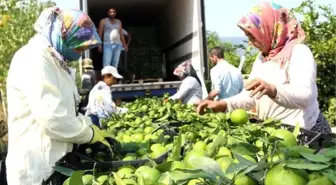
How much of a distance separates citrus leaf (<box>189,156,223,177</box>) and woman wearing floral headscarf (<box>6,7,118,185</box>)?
0.95 meters

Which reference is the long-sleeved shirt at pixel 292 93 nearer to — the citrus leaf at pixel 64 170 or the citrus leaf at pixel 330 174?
the citrus leaf at pixel 64 170

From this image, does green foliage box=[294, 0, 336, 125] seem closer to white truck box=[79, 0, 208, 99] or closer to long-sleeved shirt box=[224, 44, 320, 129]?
white truck box=[79, 0, 208, 99]

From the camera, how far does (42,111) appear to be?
2.46 metres

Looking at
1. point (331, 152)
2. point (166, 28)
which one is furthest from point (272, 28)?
point (166, 28)

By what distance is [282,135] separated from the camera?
2.26m

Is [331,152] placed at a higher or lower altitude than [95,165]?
higher

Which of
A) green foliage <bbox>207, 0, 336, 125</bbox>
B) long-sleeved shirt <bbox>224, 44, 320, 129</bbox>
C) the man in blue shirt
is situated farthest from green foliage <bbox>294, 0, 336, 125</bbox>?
long-sleeved shirt <bbox>224, 44, 320, 129</bbox>

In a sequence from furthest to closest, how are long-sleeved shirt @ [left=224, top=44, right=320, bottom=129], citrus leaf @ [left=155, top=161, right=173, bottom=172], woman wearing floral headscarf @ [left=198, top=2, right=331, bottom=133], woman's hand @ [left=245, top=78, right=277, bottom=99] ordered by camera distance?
woman wearing floral headscarf @ [left=198, top=2, right=331, bottom=133], long-sleeved shirt @ [left=224, top=44, right=320, bottom=129], woman's hand @ [left=245, top=78, right=277, bottom=99], citrus leaf @ [left=155, top=161, right=173, bottom=172]

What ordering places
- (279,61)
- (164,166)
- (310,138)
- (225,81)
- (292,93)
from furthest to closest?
1. (225,81)
2. (279,61)
3. (292,93)
4. (310,138)
5. (164,166)

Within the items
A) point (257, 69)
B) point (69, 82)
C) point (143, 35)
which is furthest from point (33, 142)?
point (143, 35)

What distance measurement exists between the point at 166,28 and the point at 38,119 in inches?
408

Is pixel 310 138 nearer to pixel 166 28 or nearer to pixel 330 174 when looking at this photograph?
pixel 330 174

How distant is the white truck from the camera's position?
9.34 meters

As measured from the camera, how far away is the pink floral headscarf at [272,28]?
3.29m
